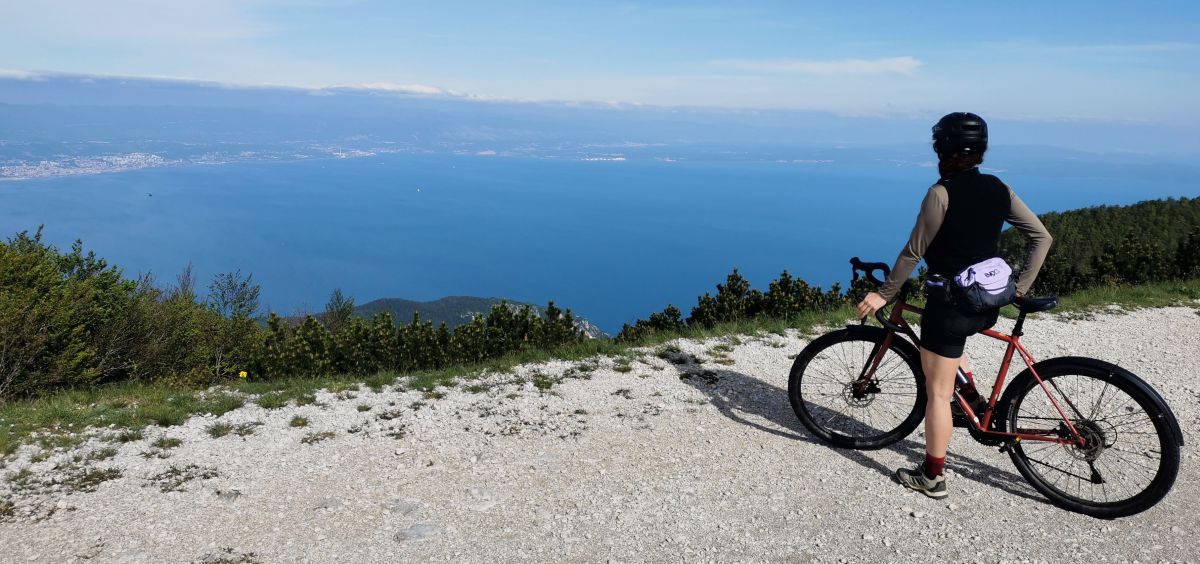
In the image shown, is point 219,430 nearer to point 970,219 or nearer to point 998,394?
point 970,219

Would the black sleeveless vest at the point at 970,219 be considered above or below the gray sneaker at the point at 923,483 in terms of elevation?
above

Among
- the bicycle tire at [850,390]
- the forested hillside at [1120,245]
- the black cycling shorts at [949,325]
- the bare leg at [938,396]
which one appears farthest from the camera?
the forested hillside at [1120,245]

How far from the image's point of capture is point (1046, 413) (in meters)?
4.67

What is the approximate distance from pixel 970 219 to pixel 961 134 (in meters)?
0.55

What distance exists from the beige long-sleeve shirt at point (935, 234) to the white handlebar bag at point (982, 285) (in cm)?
30

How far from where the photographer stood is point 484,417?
6.30m

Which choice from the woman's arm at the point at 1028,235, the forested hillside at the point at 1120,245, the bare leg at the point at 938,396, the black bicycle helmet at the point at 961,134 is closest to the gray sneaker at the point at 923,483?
the bare leg at the point at 938,396

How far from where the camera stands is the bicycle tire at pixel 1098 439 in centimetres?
411

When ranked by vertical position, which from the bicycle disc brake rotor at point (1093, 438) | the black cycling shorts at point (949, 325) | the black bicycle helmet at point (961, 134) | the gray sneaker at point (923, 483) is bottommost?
the gray sneaker at point (923, 483)

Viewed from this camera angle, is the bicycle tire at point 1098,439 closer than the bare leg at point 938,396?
Yes

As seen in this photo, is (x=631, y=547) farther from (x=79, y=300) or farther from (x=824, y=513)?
(x=79, y=300)

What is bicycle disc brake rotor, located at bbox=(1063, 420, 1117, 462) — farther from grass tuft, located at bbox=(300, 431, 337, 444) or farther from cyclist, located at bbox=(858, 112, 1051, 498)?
grass tuft, located at bbox=(300, 431, 337, 444)

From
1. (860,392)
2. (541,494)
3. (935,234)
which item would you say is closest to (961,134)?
(935,234)

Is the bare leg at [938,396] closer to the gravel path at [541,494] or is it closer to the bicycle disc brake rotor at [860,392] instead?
the gravel path at [541,494]
